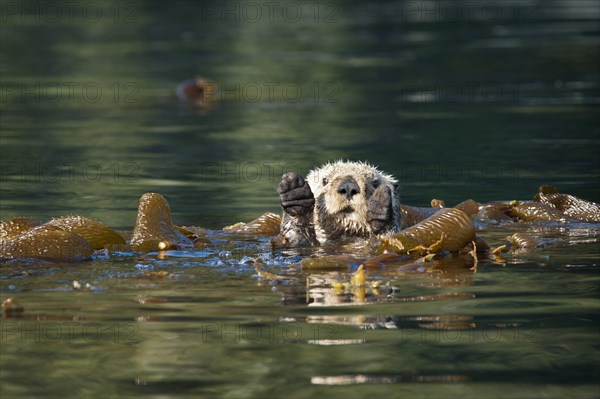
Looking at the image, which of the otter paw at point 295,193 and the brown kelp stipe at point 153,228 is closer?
the otter paw at point 295,193

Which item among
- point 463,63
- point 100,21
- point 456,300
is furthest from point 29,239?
point 100,21

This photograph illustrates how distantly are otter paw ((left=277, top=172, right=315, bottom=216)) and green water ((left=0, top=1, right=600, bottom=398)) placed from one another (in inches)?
12.8

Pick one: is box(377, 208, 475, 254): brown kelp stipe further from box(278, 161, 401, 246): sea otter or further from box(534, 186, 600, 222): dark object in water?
box(534, 186, 600, 222): dark object in water

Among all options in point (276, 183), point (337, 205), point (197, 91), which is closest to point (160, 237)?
point (337, 205)

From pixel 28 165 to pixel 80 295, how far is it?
6.67 meters

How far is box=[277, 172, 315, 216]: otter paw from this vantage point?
7562mm

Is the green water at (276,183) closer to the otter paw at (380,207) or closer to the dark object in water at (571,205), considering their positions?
the dark object in water at (571,205)

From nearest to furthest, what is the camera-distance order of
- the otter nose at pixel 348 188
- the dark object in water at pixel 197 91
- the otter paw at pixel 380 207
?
the otter paw at pixel 380 207 → the otter nose at pixel 348 188 → the dark object in water at pixel 197 91

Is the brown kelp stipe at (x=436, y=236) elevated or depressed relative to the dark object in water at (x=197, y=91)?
depressed

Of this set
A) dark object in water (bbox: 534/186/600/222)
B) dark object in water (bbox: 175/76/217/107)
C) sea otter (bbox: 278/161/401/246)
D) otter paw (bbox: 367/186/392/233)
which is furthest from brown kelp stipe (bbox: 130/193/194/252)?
dark object in water (bbox: 175/76/217/107)

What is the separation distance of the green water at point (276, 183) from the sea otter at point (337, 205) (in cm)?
31

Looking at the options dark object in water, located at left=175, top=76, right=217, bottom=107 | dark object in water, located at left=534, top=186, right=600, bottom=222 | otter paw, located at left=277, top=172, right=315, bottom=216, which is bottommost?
dark object in water, located at left=534, top=186, right=600, bottom=222

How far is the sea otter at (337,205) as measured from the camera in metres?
7.61

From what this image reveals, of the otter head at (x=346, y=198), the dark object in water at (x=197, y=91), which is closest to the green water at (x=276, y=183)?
the dark object in water at (x=197, y=91)
